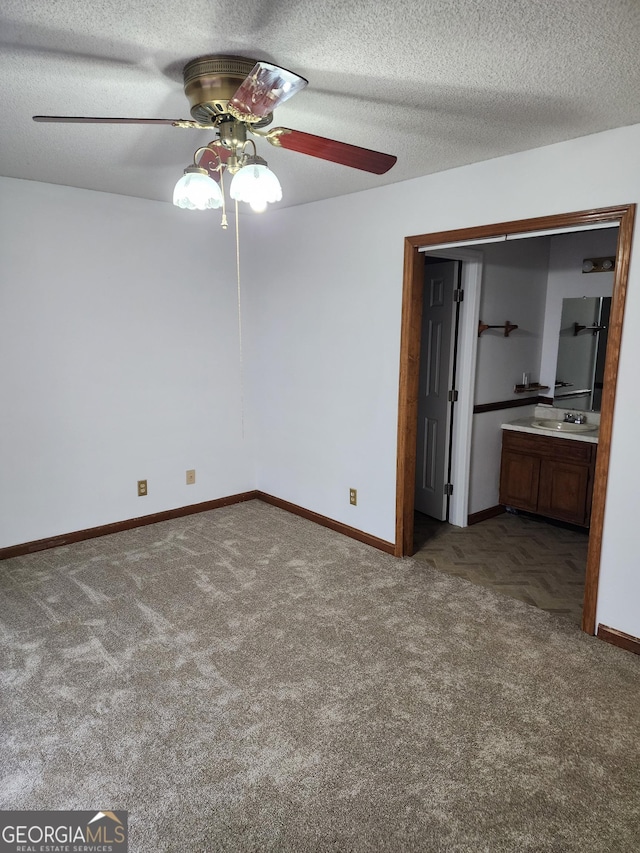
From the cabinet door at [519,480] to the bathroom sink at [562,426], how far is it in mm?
257

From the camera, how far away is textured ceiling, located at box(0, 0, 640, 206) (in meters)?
1.49

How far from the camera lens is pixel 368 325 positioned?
362 centimetres

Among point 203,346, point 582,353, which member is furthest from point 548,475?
point 203,346

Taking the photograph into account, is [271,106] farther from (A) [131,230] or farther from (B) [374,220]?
(A) [131,230]

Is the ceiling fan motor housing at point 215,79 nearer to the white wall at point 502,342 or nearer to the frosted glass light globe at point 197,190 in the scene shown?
the frosted glass light globe at point 197,190

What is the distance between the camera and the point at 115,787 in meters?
1.83

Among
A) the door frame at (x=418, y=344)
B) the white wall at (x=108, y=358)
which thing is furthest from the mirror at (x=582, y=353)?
the white wall at (x=108, y=358)

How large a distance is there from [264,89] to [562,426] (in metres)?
3.48

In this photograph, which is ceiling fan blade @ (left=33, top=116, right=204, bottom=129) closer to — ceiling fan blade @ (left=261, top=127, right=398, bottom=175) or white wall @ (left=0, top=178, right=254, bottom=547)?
ceiling fan blade @ (left=261, top=127, right=398, bottom=175)

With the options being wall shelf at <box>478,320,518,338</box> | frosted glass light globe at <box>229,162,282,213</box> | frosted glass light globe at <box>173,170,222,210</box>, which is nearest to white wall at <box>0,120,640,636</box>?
wall shelf at <box>478,320,518,338</box>

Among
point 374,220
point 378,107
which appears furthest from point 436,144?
point 374,220

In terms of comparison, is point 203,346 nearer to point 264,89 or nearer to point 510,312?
point 510,312

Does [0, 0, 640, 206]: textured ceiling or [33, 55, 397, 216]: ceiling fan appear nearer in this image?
[0, 0, 640, 206]: textured ceiling

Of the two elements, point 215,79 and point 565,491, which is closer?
Result: point 215,79
